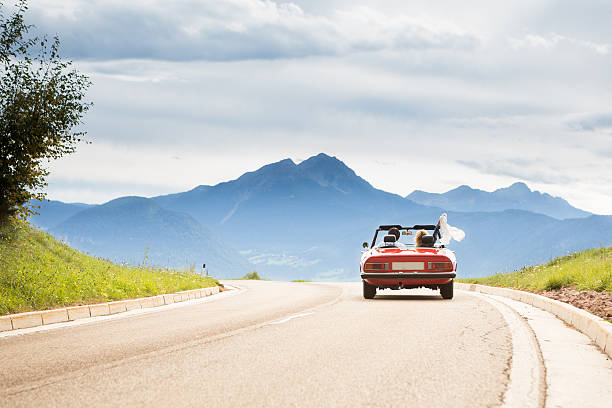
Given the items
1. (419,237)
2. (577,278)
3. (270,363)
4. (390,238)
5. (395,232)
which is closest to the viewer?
(270,363)

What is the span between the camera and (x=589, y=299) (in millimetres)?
11055

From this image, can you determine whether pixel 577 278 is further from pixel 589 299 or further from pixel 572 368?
pixel 572 368

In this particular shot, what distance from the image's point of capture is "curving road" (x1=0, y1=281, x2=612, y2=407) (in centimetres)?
472

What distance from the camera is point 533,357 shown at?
6.51m

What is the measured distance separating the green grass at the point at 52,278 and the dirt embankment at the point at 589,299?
350 inches

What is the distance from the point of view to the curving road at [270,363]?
4.72m

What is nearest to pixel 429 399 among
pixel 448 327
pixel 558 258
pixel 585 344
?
pixel 585 344

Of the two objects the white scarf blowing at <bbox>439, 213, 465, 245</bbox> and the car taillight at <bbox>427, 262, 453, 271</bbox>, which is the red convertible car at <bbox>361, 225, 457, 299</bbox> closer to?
the car taillight at <bbox>427, 262, 453, 271</bbox>

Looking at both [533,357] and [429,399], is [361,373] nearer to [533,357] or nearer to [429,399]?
[429,399]

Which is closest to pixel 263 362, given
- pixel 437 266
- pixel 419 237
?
pixel 437 266

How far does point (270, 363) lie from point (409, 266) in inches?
319

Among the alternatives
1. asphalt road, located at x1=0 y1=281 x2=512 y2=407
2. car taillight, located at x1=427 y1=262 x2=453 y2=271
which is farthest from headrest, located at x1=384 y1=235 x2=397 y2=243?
asphalt road, located at x1=0 y1=281 x2=512 y2=407

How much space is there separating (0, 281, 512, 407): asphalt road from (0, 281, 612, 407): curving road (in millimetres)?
11

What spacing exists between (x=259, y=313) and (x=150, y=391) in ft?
21.9
